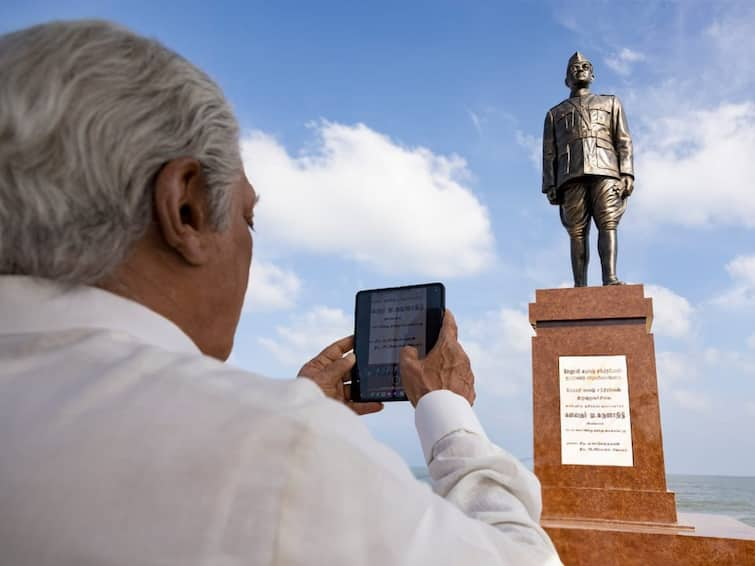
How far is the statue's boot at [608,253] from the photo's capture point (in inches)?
166

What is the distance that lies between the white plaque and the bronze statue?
0.72 meters

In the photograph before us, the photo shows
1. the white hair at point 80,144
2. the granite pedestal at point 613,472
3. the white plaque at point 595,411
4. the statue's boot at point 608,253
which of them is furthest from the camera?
the statue's boot at point 608,253

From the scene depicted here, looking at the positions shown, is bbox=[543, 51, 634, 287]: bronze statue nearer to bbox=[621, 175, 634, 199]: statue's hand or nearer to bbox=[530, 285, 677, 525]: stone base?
bbox=[621, 175, 634, 199]: statue's hand

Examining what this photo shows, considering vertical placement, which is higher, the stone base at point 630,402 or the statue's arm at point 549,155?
the statue's arm at point 549,155

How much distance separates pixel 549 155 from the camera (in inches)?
181

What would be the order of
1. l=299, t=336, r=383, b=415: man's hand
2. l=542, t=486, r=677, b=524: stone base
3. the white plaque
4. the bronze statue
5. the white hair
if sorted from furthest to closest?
the bronze statue
the white plaque
l=542, t=486, r=677, b=524: stone base
l=299, t=336, r=383, b=415: man's hand
the white hair

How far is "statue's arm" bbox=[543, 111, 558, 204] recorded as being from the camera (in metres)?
4.60

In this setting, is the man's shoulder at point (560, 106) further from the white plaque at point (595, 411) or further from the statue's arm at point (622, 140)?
the white plaque at point (595, 411)

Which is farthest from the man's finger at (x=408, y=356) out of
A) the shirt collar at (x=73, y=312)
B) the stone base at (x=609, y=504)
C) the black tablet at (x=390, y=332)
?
the stone base at (x=609, y=504)

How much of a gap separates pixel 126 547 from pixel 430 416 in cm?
32

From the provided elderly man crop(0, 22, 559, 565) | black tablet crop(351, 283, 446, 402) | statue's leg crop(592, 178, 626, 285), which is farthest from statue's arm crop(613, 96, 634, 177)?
elderly man crop(0, 22, 559, 565)

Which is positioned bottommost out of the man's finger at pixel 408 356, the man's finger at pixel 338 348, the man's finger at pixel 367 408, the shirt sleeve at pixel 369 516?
the shirt sleeve at pixel 369 516

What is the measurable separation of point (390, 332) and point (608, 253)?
3605 mm

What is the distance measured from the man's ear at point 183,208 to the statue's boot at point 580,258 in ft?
13.7
